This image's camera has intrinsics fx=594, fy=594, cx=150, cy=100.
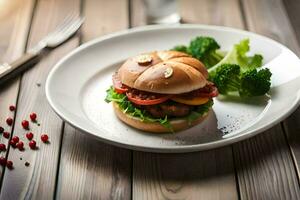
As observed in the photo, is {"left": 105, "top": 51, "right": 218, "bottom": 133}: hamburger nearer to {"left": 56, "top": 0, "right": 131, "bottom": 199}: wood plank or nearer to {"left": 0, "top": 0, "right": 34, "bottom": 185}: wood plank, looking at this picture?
{"left": 56, "top": 0, "right": 131, "bottom": 199}: wood plank

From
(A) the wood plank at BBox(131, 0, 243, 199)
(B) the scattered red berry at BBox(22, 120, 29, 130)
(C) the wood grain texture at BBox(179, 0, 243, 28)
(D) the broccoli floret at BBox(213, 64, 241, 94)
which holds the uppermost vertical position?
(C) the wood grain texture at BBox(179, 0, 243, 28)

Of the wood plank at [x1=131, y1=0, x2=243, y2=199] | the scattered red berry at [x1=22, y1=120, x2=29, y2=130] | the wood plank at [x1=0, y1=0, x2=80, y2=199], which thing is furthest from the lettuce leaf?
the scattered red berry at [x1=22, y1=120, x2=29, y2=130]

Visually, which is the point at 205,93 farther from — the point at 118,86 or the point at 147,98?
the point at 118,86

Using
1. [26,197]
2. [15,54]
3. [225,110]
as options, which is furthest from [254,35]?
[26,197]

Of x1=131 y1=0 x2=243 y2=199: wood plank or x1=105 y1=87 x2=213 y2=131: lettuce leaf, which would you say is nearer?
x1=131 y1=0 x2=243 y2=199: wood plank

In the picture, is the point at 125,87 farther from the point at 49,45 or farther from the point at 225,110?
the point at 49,45

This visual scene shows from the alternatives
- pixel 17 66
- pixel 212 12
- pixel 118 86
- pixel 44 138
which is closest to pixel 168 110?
pixel 118 86

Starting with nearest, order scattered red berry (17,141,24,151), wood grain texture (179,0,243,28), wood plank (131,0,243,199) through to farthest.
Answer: wood plank (131,0,243,199) < scattered red berry (17,141,24,151) < wood grain texture (179,0,243,28)

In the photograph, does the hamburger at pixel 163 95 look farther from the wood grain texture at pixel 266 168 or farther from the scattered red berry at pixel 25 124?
the scattered red berry at pixel 25 124

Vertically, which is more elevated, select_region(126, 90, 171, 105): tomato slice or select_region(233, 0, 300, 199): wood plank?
select_region(126, 90, 171, 105): tomato slice

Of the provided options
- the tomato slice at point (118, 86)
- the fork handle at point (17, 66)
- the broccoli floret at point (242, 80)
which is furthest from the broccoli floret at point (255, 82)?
the fork handle at point (17, 66)
